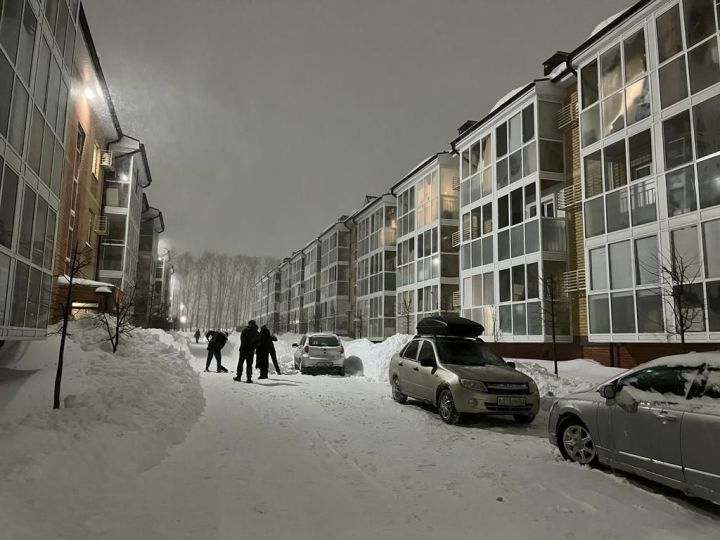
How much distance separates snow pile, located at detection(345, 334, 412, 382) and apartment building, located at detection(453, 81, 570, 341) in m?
5.23

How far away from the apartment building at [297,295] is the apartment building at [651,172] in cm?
4624

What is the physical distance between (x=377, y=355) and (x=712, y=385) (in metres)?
14.2

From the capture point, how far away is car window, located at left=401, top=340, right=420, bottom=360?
11.3 meters

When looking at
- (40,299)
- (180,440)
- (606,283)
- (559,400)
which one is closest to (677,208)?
(606,283)

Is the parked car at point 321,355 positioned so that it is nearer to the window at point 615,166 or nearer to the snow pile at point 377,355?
the snow pile at point 377,355

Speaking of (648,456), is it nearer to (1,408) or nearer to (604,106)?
(1,408)

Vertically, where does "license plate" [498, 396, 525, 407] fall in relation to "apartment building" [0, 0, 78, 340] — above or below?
below

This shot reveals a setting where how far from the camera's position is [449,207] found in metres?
30.1

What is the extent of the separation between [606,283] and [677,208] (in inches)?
131

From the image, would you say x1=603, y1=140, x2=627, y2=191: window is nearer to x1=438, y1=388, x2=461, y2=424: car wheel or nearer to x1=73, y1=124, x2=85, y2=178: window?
x1=438, y1=388, x2=461, y2=424: car wheel

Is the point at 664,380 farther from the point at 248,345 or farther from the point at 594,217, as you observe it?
the point at 594,217

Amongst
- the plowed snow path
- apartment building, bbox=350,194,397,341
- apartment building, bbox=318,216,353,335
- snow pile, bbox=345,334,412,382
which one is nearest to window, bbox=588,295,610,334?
snow pile, bbox=345,334,412,382

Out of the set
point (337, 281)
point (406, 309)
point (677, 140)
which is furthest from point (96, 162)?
point (337, 281)

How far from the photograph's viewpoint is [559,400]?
6688 millimetres
